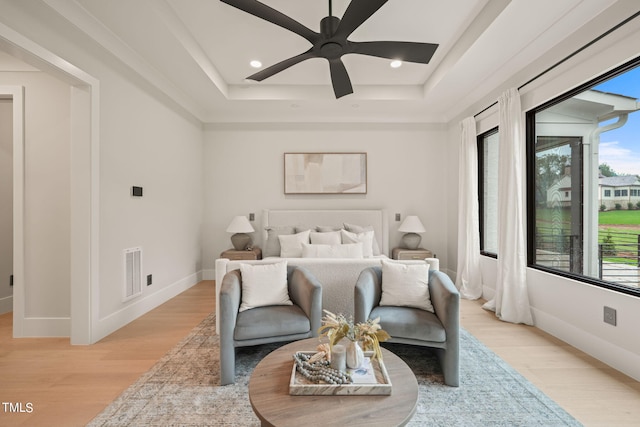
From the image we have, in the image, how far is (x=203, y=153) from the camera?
Answer: 5457 millimetres

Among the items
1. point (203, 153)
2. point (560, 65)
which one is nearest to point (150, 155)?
point (203, 153)

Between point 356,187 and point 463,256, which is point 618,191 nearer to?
point 463,256

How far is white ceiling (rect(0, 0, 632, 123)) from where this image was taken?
2.63m

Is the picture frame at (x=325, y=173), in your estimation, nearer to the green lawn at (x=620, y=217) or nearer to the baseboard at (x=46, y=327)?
the green lawn at (x=620, y=217)

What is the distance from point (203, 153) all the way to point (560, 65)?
518cm

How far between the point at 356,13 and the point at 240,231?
142 inches

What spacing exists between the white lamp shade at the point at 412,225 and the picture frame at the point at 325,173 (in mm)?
915

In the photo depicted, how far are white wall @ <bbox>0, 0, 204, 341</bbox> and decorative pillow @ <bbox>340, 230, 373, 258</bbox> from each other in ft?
8.47

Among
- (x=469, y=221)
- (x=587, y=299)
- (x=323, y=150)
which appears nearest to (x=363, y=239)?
(x=469, y=221)

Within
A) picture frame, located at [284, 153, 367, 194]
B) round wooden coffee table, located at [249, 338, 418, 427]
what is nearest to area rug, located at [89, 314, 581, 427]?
round wooden coffee table, located at [249, 338, 418, 427]

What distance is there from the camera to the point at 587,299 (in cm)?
264

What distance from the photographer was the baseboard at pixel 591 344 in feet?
7.45

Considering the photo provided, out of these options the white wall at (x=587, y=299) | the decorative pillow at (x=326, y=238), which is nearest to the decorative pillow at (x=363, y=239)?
the decorative pillow at (x=326, y=238)

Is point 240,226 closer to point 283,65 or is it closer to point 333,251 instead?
point 333,251
